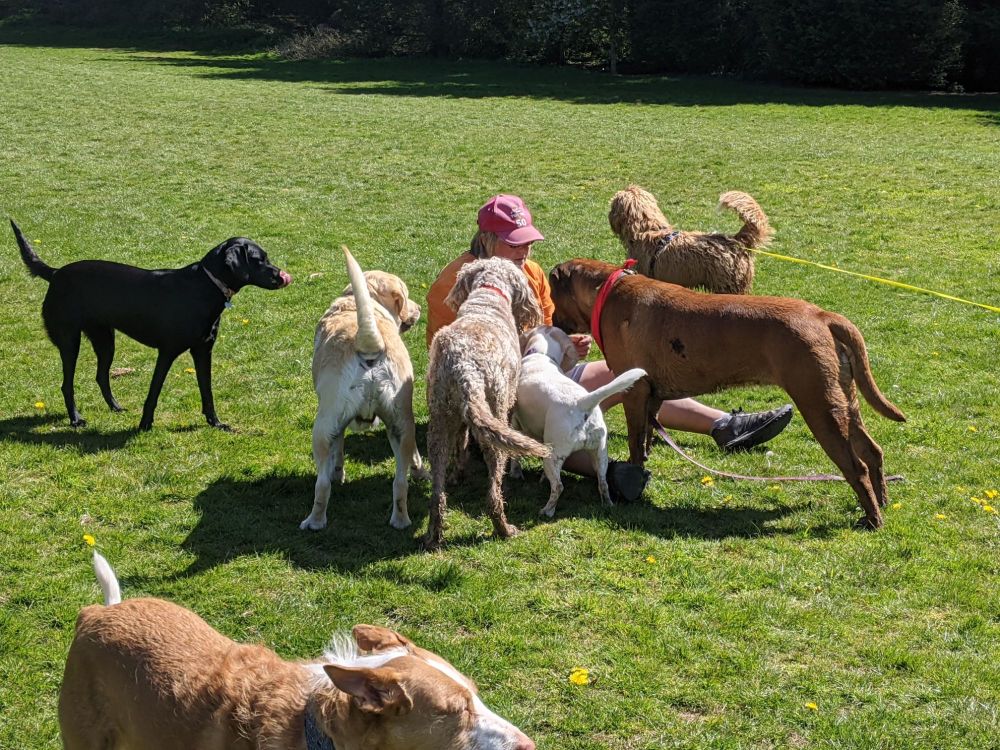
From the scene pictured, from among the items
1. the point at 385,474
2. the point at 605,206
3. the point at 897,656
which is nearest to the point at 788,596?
the point at 897,656

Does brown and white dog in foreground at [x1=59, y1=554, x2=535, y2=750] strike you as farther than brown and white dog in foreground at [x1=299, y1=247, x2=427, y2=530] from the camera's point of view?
No

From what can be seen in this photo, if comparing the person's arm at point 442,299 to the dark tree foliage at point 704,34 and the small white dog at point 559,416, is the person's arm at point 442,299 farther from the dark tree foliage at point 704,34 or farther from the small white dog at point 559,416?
the dark tree foliage at point 704,34

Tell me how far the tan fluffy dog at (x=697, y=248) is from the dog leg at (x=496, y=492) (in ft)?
9.70

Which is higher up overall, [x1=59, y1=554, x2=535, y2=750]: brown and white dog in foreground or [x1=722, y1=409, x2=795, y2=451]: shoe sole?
[x1=59, y1=554, x2=535, y2=750]: brown and white dog in foreground

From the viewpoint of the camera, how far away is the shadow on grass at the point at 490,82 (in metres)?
27.7

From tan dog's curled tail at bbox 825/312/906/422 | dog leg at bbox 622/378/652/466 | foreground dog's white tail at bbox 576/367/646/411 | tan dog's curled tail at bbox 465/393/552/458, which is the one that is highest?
tan dog's curled tail at bbox 825/312/906/422

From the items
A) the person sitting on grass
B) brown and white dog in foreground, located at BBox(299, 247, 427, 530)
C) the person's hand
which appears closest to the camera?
brown and white dog in foreground, located at BBox(299, 247, 427, 530)

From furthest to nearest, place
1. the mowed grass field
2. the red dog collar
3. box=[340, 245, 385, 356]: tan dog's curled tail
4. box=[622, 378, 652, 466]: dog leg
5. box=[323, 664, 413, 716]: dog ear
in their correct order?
the red dog collar, box=[622, 378, 652, 466]: dog leg, box=[340, 245, 385, 356]: tan dog's curled tail, the mowed grass field, box=[323, 664, 413, 716]: dog ear

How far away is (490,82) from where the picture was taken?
31828 millimetres

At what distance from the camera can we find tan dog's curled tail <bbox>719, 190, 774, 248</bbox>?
25.5ft

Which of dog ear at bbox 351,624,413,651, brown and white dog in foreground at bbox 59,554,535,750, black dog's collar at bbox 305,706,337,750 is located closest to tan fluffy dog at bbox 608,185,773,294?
brown and white dog in foreground at bbox 59,554,535,750

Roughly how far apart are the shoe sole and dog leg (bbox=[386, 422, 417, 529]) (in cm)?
239

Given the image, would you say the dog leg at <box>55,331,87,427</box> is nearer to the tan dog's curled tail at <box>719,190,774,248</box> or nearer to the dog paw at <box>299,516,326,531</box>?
the dog paw at <box>299,516,326,531</box>

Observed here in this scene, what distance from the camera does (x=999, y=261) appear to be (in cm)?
1195
